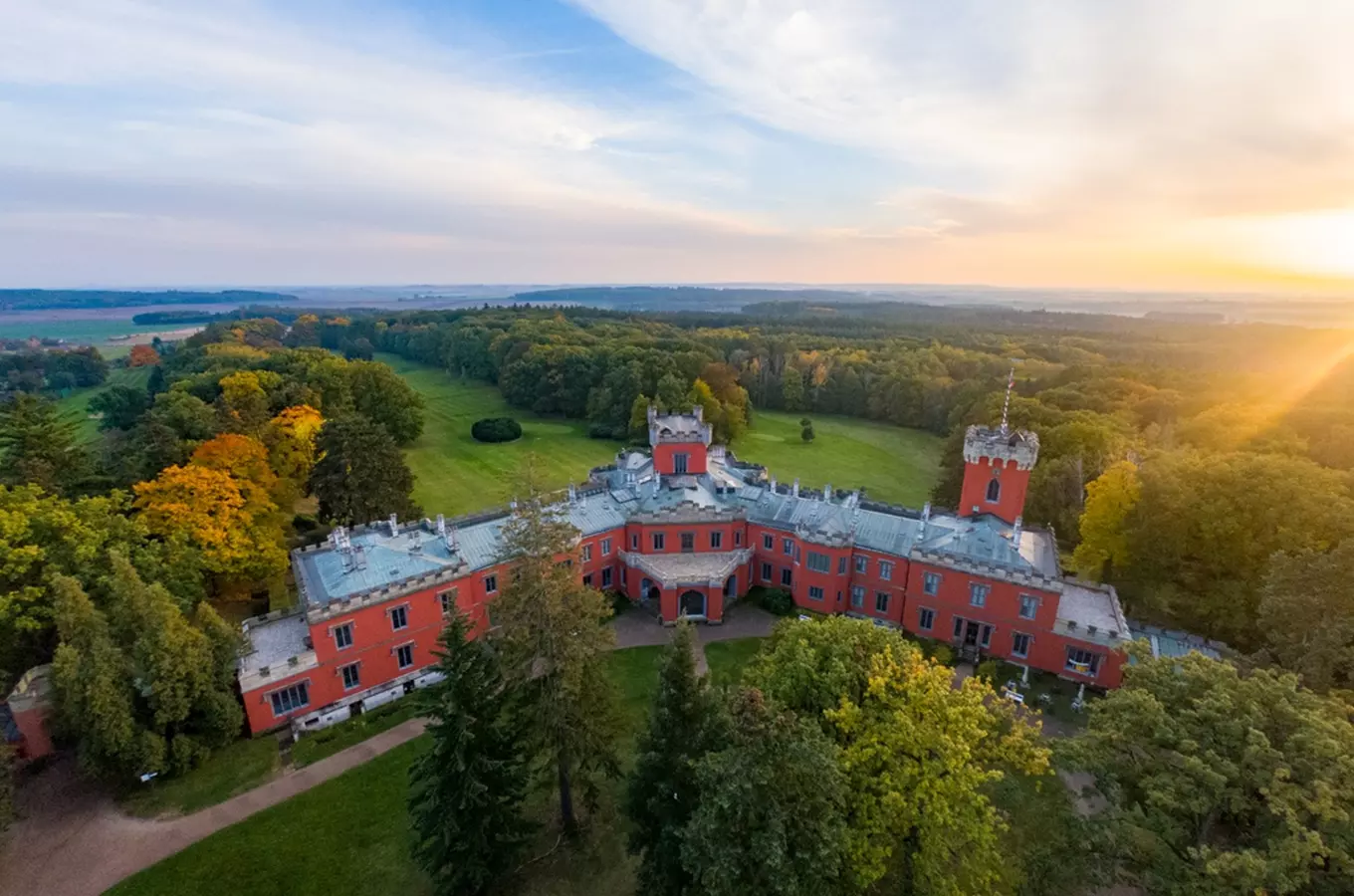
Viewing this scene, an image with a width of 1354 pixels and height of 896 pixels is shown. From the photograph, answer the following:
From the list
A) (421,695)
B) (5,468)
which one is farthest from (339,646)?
(5,468)

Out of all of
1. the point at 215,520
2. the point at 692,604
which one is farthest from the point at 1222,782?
the point at 215,520

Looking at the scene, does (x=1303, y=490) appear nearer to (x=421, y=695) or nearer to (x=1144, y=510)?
(x=1144, y=510)

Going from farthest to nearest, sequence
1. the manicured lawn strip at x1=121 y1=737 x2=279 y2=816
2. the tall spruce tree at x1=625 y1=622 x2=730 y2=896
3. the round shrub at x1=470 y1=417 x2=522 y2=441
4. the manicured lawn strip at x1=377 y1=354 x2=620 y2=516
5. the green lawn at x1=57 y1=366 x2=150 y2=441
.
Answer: the round shrub at x1=470 y1=417 x2=522 y2=441 < the green lawn at x1=57 y1=366 x2=150 y2=441 < the manicured lawn strip at x1=377 y1=354 x2=620 y2=516 < the manicured lawn strip at x1=121 y1=737 x2=279 y2=816 < the tall spruce tree at x1=625 y1=622 x2=730 y2=896

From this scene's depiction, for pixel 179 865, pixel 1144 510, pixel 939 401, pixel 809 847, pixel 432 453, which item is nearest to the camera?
pixel 809 847

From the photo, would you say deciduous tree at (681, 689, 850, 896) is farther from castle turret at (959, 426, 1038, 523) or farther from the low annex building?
castle turret at (959, 426, 1038, 523)

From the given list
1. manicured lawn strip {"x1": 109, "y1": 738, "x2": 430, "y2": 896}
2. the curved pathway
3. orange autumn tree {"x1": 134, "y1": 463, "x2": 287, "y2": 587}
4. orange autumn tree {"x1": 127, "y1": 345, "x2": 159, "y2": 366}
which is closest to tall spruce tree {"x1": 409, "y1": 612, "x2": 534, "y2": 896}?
manicured lawn strip {"x1": 109, "y1": 738, "x2": 430, "y2": 896}

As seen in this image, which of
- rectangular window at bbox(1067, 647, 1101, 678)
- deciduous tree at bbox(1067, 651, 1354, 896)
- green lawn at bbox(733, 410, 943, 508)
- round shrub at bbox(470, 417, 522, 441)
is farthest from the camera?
round shrub at bbox(470, 417, 522, 441)
